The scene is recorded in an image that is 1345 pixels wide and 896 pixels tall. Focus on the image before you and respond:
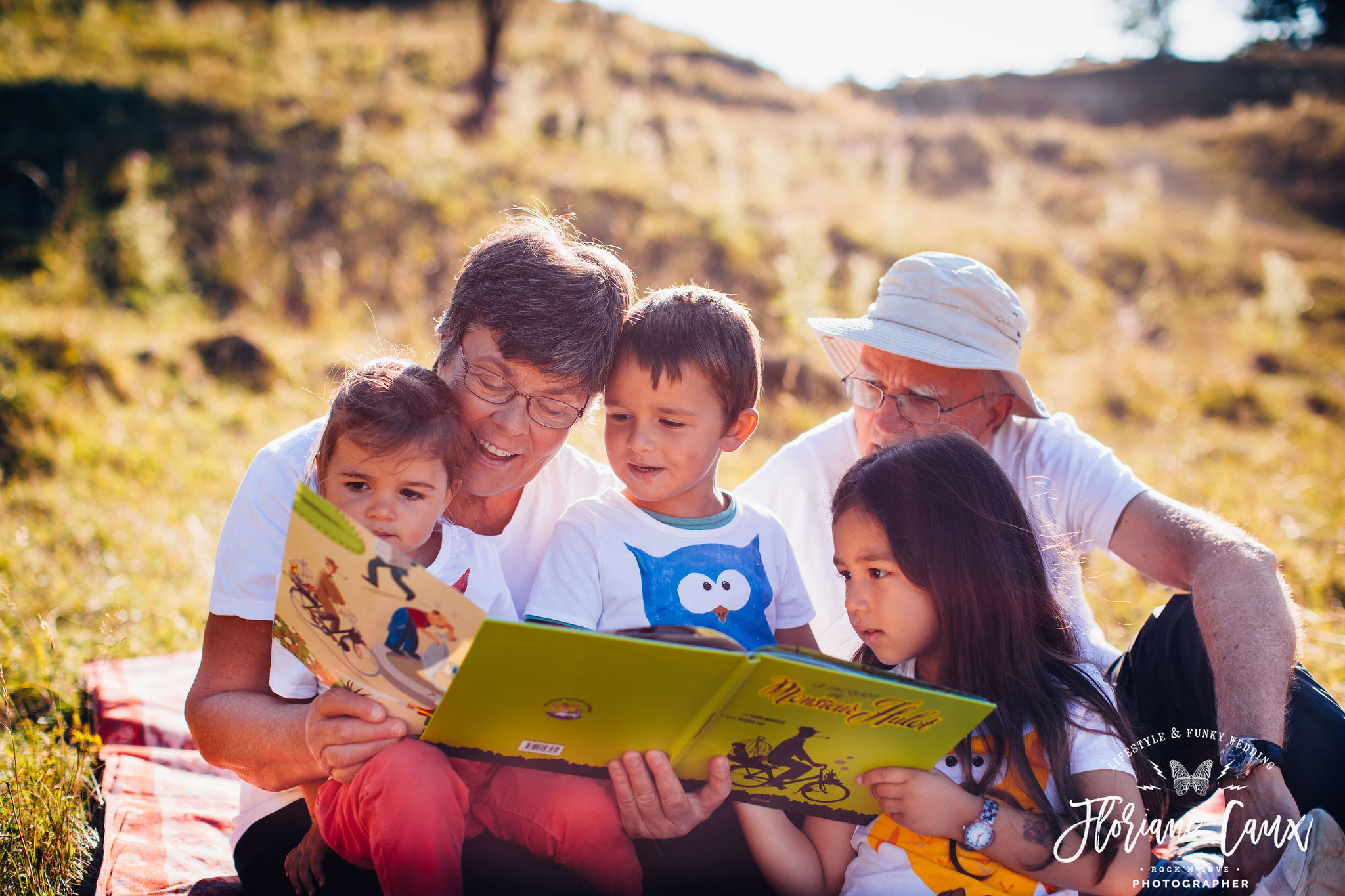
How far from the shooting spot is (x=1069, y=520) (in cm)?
289

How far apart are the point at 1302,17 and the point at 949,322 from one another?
35.5 meters

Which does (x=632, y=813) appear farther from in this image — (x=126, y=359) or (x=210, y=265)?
(x=210, y=265)

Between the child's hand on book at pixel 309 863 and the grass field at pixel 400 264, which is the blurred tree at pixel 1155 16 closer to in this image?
the grass field at pixel 400 264

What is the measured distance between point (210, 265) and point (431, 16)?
465 inches

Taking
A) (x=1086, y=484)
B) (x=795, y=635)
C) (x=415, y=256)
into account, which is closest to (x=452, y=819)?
(x=795, y=635)

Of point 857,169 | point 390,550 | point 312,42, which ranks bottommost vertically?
point 390,550

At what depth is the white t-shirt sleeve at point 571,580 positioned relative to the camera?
2.21 metres

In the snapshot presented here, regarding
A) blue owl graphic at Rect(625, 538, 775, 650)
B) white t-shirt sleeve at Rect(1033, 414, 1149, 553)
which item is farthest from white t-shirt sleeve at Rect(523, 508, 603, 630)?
white t-shirt sleeve at Rect(1033, 414, 1149, 553)

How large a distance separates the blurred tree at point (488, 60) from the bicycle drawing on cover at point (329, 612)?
11029 mm

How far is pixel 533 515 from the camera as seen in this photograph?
2.74 m

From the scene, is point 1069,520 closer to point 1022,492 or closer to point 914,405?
point 1022,492

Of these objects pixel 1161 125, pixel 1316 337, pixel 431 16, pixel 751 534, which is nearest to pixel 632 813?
pixel 751 534

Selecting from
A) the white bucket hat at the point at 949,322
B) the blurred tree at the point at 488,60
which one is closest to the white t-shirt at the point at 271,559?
the white bucket hat at the point at 949,322

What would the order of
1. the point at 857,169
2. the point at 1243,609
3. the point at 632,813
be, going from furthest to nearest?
the point at 857,169 → the point at 1243,609 → the point at 632,813
